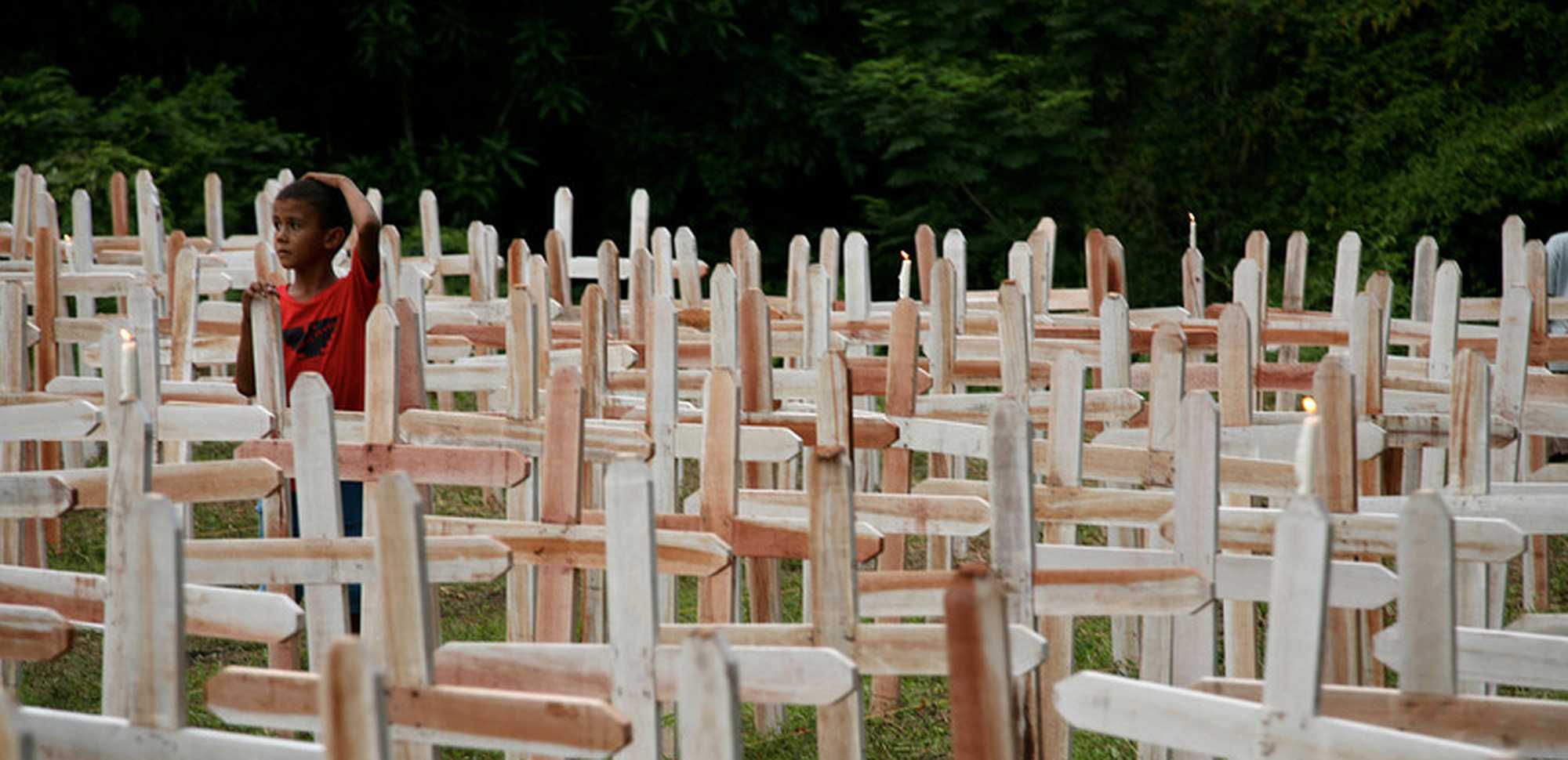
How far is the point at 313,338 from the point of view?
15.1 feet

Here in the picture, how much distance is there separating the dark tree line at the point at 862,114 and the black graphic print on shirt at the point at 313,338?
8092 mm

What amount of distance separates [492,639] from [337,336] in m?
1.19

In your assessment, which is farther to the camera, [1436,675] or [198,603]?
[198,603]

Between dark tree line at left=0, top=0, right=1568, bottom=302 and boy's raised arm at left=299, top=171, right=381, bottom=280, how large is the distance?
7841 mm

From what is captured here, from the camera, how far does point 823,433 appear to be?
340cm

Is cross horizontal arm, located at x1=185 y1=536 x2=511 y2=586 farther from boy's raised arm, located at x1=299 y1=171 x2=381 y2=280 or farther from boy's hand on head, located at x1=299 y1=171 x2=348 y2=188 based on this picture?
boy's hand on head, located at x1=299 y1=171 x2=348 y2=188

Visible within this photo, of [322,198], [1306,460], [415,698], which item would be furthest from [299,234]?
[1306,460]

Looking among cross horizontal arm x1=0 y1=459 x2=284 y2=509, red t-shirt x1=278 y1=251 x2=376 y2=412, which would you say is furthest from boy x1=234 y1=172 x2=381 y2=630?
cross horizontal arm x1=0 y1=459 x2=284 y2=509

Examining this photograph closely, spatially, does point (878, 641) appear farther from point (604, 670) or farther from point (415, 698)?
point (415, 698)

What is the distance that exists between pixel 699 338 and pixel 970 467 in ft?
10.9

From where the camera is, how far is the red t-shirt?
452 centimetres

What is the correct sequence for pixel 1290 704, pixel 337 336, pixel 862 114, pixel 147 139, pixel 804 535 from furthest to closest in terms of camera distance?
pixel 862 114
pixel 147 139
pixel 337 336
pixel 804 535
pixel 1290 704

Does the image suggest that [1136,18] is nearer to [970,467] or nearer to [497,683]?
[970,467]

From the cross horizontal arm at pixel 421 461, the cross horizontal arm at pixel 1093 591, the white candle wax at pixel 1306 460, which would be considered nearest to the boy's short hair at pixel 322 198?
the cross horizontal arm at pixel 421 461
